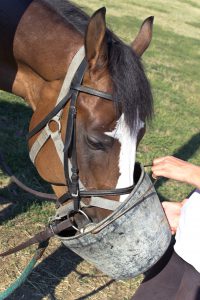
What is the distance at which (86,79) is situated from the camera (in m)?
2.16

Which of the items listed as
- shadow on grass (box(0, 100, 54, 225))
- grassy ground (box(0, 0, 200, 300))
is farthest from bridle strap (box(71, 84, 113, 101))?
shadow on grass (box(0, 100, 54, 225))

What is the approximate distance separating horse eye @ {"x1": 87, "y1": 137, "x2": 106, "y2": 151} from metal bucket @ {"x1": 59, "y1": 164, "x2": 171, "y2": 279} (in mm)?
211

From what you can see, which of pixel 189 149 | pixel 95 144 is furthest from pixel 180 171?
pixel 189 149

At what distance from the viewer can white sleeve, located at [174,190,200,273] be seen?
2.45m

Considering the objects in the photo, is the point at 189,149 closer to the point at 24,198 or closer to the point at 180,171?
the point at 24,198

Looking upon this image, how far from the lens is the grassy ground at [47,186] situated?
331cm

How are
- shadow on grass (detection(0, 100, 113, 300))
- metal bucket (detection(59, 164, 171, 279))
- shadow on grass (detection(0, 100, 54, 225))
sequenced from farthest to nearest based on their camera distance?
shadow on grass (detection(0, 100, 54, 225)), shadow on grass (detection(0, 100, 113, 300)), metal bucket (detection(59, 164, 171, 279))

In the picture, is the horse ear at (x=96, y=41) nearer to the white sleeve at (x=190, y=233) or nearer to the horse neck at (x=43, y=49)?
the horse neck at (x=43, y=49)

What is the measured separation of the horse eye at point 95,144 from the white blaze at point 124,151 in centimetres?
6

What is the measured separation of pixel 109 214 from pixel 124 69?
24.9 inches

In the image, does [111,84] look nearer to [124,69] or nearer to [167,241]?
[124,69]

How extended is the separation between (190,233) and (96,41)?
42.2 inches

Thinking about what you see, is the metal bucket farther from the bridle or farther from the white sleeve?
the white sleeve

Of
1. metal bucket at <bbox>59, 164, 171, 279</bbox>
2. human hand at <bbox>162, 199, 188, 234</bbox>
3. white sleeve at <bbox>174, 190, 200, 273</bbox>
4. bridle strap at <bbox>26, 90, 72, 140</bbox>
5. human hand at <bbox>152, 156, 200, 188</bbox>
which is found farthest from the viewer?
human hand at <bbox>162, 199, 188, 234</bbox>
